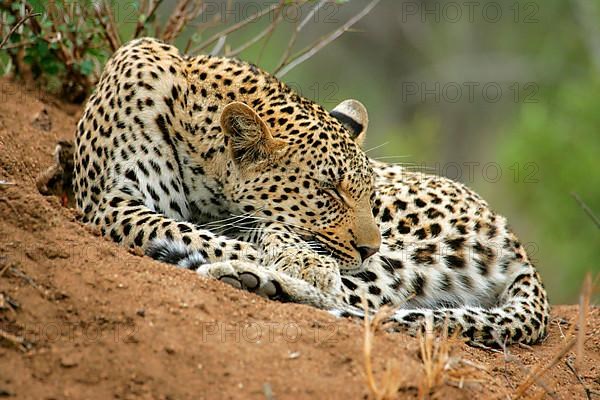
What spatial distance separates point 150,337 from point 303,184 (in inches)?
90.8

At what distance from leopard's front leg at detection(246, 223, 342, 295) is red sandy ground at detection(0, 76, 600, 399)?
25.0 inches

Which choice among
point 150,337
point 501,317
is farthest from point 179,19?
point 150,337

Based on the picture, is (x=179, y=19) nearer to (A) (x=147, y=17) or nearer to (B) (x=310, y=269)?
(A) (x=147, y=17)

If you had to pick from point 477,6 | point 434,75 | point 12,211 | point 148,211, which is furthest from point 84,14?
point 477,6

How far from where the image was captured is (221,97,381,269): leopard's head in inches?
262

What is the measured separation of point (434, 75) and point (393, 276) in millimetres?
21471

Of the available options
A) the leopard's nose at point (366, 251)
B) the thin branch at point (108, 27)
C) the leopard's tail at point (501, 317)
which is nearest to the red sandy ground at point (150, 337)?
the leopard's tail at point (501, 317)

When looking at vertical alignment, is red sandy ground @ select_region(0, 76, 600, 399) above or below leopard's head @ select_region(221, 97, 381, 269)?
below

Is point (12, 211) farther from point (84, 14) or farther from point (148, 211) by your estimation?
point (84, 14)

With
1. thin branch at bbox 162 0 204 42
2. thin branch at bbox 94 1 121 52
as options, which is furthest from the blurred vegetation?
thin branch at bbox 94 1 121 52

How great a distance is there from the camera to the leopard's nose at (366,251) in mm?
6609

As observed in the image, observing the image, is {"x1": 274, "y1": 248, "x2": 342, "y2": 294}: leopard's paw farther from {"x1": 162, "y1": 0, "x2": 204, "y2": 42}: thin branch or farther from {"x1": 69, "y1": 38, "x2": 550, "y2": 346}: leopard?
{"x1": 162, "y1": 0, "x2": 204, "y2": 42}: thin branch

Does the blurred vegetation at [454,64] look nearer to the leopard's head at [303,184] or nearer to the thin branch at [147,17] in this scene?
the thin branch at [147,17]

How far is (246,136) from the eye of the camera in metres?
6.70
